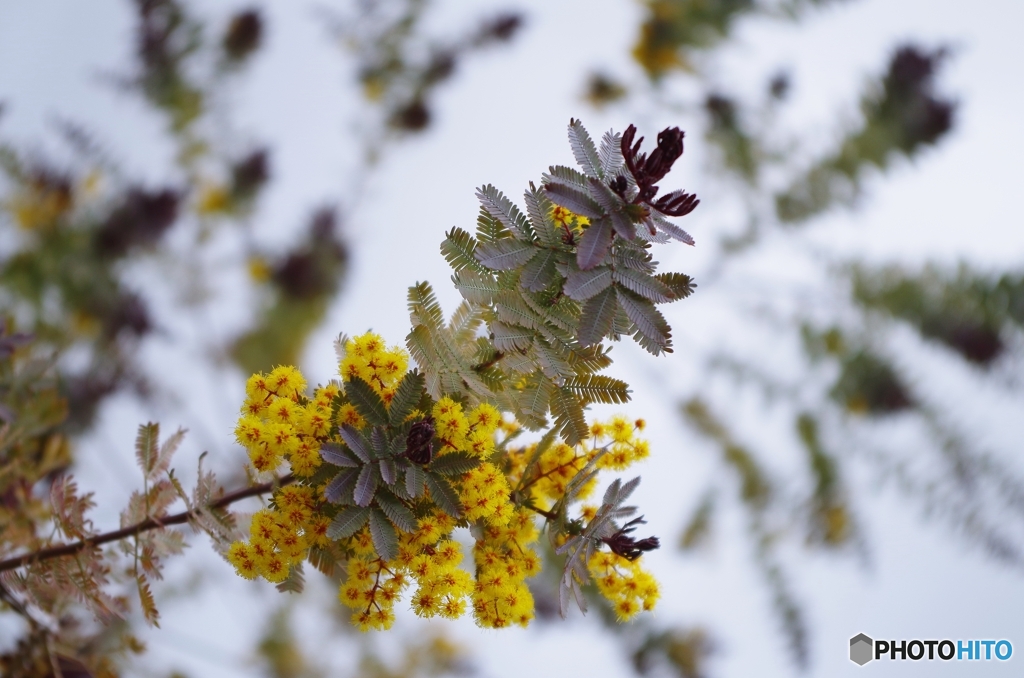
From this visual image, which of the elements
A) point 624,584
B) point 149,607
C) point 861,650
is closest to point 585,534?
point 624,584

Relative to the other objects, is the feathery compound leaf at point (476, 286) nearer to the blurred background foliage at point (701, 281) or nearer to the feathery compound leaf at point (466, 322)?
the feathery compound leaf at point (466, 322)

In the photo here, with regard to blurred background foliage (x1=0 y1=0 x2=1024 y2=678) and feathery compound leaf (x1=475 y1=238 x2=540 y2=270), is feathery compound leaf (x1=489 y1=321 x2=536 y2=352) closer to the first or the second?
feathery compound leaf (x1=475 y1=238 x2=540 y2=270)

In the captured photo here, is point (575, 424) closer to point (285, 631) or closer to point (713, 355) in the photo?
point (285, 631)

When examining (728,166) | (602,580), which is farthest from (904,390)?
(602,580)

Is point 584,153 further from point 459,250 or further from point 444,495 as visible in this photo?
point 444,495

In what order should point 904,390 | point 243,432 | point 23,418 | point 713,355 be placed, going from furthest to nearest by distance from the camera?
point 713,355 < point 904,390 < point 23,418 < point 243,432

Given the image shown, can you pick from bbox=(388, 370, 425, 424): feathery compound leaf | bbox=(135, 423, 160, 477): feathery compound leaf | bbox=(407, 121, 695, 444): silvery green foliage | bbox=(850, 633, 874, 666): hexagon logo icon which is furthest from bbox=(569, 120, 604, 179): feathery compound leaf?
bbox=(850, 633, 874, 666): hexagon logo icon

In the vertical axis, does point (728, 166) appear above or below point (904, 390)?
above
